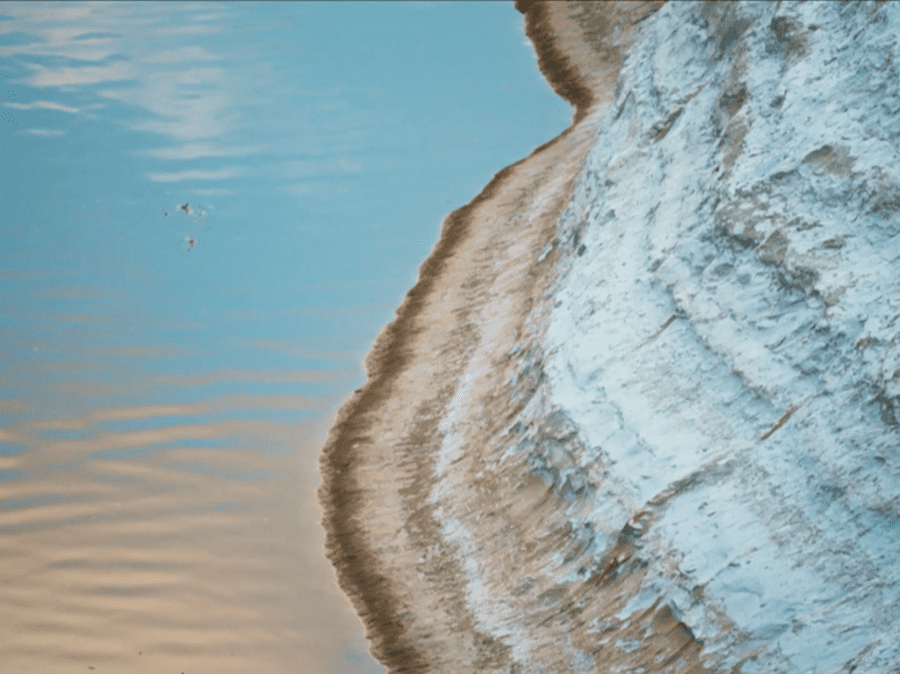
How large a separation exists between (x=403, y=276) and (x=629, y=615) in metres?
5.06

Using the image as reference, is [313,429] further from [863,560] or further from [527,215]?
[863,560]

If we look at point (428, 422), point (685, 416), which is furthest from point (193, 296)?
point (685, 416)

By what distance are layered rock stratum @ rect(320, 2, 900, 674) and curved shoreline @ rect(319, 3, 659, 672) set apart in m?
0.02

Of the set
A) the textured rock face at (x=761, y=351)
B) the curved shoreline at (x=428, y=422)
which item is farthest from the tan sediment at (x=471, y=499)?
the textured rock face at (x=761, y=351)

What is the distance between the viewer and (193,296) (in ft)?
29.3

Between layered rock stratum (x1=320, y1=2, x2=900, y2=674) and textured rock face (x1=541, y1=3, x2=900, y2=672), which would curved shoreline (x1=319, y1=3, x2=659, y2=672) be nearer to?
layered rock stratum (x1=320, y1=2, x2=900, y2=674)

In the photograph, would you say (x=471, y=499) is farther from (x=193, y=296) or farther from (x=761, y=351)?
(x=193, y=296)

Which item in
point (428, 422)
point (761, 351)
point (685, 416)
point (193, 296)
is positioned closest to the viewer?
point (761, 351)

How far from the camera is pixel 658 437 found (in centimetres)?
531

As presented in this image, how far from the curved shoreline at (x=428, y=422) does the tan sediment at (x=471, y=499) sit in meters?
0.01

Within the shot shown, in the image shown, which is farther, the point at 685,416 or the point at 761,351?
the point at 685,416

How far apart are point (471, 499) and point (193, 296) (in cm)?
382

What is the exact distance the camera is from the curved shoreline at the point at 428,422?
570 cm

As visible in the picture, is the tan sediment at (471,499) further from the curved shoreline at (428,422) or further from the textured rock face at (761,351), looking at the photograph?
the textured rock face at (761,351)
